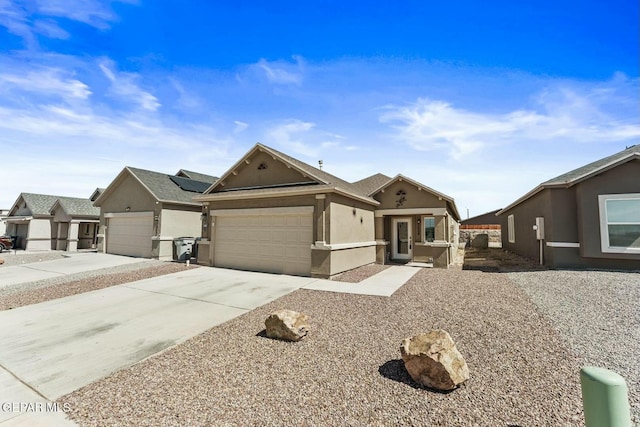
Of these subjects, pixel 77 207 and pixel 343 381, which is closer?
pixel 343 381

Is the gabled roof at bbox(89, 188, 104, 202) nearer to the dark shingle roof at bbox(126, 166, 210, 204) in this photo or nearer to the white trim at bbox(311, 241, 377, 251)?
the dark shingle roof at bbox(126, 166, 210, 204)

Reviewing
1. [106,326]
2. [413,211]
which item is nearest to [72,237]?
[106,326]

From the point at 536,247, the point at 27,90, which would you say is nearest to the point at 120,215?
the point at 27,90

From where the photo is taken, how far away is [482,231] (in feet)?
101

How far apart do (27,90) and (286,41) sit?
27.9ft

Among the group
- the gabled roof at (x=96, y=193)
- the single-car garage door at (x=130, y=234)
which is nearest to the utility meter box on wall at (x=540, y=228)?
the single-car garage door at (x=130, y=234)

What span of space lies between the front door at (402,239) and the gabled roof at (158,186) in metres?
12.3

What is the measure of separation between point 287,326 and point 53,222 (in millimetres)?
30076

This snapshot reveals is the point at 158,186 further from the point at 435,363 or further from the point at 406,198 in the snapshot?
the point at 435,363

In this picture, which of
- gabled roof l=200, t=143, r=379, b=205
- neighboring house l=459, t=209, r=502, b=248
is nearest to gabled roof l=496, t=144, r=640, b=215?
gabled roof l=200, t=143, r=379, b=205

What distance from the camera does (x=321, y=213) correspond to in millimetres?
10758

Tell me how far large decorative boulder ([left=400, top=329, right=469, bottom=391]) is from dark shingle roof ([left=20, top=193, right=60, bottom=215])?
106ft

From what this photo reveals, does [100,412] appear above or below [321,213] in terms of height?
below

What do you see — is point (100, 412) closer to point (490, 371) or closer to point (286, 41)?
point (490, 371)
